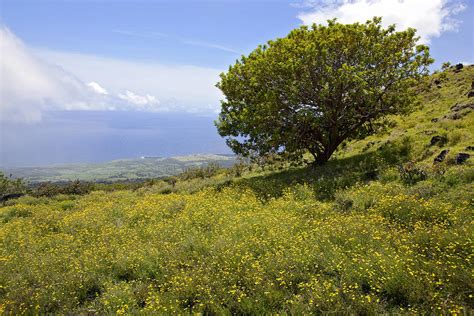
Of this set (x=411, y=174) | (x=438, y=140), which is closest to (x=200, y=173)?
(x=438, y=140)

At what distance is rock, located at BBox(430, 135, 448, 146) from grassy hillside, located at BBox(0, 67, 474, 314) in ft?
2.80

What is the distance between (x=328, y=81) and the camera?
17.5 meters

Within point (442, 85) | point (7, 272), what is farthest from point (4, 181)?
point (442, 85)

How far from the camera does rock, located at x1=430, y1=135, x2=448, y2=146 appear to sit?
1677cm

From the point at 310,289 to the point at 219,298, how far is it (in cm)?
218

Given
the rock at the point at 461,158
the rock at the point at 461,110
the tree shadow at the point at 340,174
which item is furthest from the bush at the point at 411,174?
the rock at the point at 461,110

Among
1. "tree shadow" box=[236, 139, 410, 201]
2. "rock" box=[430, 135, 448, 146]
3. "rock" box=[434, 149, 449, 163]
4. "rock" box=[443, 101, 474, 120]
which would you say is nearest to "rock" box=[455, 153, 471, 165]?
"rock" box=[434, 149, 449, 163]

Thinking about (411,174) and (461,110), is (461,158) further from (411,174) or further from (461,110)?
(461,110)

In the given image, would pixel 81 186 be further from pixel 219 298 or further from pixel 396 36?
pixel 396 36

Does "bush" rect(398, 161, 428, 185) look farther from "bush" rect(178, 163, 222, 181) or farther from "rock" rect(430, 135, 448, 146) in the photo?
"bush" rect(178, 163, 222, 181)

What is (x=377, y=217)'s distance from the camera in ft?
32.5

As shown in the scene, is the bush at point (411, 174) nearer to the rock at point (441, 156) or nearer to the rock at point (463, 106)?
the rock at point (441, 156)

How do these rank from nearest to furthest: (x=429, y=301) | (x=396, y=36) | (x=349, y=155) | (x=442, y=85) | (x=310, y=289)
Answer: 1. (x=429, y=301)
2. (x=310, y=289)
3. (x=396, y=36)
4. (x=349, y=155)
5. (x=442, y=85)

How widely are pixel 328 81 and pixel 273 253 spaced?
12285mm
